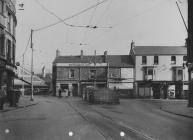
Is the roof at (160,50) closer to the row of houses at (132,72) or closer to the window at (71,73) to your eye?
the row of houses at (132,72)

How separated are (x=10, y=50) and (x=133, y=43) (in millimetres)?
38979

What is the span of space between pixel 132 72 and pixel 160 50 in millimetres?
6674

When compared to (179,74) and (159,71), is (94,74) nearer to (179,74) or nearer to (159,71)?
(159,71)

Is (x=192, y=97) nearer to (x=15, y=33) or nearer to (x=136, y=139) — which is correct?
(x=15, y=33)

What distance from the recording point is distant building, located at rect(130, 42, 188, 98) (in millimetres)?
65562

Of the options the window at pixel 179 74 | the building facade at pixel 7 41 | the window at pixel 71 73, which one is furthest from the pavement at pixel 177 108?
the window at pixel 71 73

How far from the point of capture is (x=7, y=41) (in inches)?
1313

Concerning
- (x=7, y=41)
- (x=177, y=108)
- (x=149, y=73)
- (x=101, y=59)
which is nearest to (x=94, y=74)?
(x=101, y=59)

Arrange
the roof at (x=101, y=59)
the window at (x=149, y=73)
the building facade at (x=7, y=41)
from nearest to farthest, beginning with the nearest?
the building facade at (x=7, y=41), the window at (x=149, y=73), the roof at (x=101, y=59)

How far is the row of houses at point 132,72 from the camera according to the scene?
6606cm

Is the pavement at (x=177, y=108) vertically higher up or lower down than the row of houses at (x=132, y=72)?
lower down

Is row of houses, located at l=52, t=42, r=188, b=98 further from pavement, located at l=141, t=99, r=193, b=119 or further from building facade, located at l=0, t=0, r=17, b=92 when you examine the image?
building facade, located at l=0, t=0, r=17, b=92

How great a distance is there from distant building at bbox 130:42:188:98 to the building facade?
34181 millimetres

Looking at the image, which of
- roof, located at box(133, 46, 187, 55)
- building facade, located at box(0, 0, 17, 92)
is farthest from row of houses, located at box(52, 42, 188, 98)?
building facade, located at box(0, 0, 17, 92)
